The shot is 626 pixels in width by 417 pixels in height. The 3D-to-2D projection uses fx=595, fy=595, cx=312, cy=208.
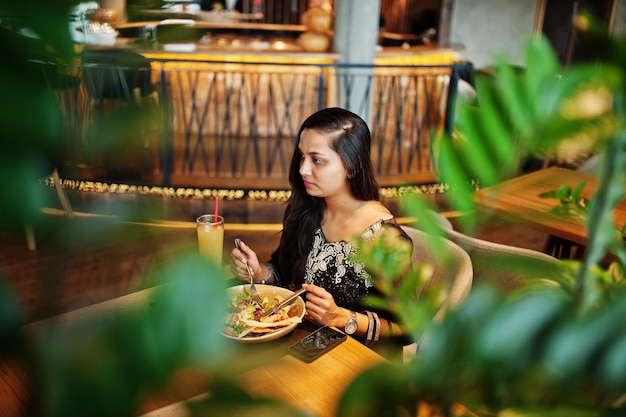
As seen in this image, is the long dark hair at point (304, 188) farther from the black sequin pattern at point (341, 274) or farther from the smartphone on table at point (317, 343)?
the smartphone on table at point (317, 343)

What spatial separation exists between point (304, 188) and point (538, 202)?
3.85 ft

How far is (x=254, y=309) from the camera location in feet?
5.58

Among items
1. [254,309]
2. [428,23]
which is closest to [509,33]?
[428,23]

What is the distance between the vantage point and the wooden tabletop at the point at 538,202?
1.59 ft

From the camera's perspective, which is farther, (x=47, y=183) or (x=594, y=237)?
(x=594, y=237)

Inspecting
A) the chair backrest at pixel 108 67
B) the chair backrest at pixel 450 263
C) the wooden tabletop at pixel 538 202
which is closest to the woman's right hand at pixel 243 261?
the chair backrest at pixel 450 263

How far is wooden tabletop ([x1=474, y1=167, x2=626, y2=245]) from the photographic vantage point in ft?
1.59

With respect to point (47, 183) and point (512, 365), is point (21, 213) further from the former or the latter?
point (512, 365)

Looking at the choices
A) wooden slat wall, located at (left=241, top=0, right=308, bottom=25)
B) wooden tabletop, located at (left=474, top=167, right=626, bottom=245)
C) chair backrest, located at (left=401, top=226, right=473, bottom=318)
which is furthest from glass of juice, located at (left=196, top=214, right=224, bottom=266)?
wooden slat wall, located at (left=241, top=0, right=308, bottom=25)

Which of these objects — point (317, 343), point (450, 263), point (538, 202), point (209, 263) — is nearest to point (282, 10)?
point (538, 202)

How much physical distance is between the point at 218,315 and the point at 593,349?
0.68 feet

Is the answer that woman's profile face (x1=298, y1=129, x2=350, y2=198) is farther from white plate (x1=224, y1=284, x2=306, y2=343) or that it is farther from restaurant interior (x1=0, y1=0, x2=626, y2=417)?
restaurant interior (x1=0, y1=0, x2=626, y2=417)

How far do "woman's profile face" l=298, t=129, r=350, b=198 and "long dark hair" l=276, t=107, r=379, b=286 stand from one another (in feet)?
0.06

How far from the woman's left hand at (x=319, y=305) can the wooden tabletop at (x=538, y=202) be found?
557 millimetres
